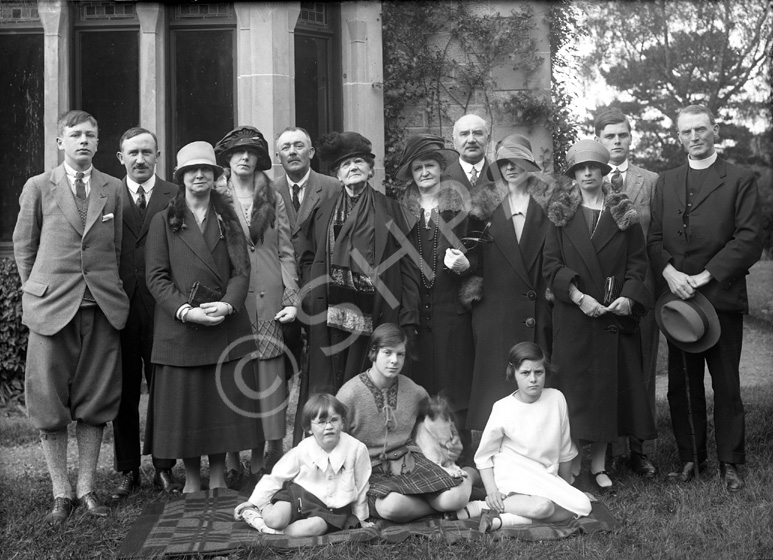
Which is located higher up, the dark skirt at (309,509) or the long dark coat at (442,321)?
the long dark coat at (442,321)

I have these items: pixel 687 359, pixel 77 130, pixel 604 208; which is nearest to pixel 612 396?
pixel 687 359

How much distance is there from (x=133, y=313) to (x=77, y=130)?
1.08 m

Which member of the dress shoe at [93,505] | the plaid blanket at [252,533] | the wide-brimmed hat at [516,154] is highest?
the wide-brimmed hat at [516,154]

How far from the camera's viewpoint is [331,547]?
405 centimetres

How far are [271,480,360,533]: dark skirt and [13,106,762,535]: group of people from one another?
29 cm

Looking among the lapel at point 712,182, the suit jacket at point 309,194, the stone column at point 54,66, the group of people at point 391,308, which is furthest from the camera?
the stone column at point 54,66

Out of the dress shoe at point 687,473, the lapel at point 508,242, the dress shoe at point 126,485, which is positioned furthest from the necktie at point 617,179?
the dress shoe at point 126,485

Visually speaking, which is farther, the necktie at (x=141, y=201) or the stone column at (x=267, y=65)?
the stone column at (x=267, y=65)

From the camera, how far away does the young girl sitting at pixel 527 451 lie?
14.4ft

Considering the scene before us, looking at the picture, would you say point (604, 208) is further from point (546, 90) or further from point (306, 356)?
point (546, 90)

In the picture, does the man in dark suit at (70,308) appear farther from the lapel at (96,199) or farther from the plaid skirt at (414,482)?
the plaid skirt at (414,482)

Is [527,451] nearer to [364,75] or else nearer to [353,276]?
[353,276]

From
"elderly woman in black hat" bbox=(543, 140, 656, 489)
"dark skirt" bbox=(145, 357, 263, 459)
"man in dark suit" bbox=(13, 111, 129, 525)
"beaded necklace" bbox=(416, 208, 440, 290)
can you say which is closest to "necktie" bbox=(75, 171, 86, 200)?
"man in dark suit" bbox=(13, 111, 129, 525)

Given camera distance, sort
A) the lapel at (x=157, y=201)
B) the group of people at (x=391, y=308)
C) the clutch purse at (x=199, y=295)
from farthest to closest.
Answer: the lapel at (x=157, y=201)
the clutch purse at (x=199, y=295)
the group of people at (x=391, y=308)
